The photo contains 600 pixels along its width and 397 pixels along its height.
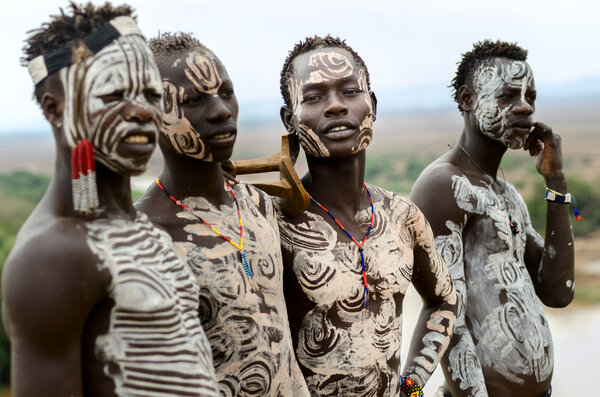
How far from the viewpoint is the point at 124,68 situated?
6.64ft

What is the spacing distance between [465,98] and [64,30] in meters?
2.55

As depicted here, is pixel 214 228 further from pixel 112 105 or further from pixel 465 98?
pixel 465 98

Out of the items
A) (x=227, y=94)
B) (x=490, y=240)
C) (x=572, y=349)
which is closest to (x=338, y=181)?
(x=227, y=94)

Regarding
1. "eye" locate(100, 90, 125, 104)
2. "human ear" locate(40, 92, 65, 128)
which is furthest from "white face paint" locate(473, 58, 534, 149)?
"human ear" locate(40, 92, 65, 128)

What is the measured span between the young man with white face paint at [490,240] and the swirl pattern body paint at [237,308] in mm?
1344

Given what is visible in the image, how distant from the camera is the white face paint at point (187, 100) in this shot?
2.46 meters

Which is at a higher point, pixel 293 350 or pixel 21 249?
pixel 21 249

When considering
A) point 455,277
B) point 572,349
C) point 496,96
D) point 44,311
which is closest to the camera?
point 44,311

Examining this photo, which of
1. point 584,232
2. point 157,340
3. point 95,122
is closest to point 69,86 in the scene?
point 95,122

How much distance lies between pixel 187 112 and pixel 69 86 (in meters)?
0.55

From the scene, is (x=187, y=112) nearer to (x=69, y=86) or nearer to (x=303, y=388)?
(x=69, y=86)

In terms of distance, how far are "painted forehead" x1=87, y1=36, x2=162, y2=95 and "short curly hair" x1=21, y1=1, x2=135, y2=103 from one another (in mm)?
91

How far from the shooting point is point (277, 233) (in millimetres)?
2770

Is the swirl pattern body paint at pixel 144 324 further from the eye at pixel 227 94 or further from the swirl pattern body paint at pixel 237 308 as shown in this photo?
the eye at pixel 227 94
